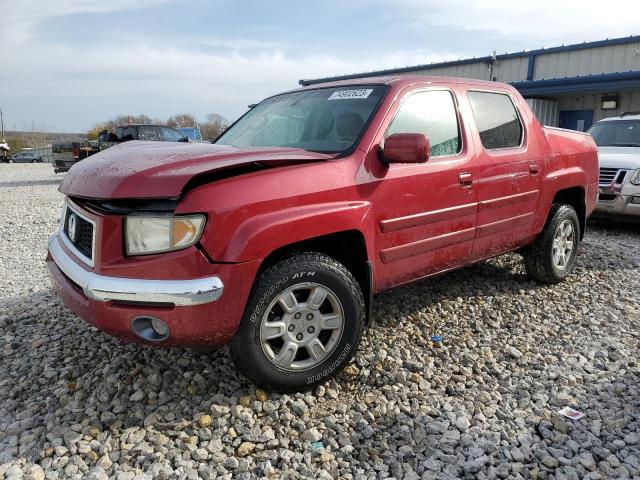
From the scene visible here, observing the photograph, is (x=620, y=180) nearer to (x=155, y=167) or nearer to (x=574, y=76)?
(x=155, y=167)

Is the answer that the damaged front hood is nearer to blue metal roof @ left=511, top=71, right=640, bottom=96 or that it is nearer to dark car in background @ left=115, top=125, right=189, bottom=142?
dark car in background @ left=115, top=125, right=189, bottom=142

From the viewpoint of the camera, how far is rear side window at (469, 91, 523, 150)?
3922 mm

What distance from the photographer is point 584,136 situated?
16.8ft

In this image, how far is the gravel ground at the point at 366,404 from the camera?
239 centimetres

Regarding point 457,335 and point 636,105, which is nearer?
point 457,335

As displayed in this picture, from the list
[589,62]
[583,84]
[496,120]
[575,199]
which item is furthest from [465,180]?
[589,62]

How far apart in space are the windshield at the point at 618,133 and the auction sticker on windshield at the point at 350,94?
22.3 feet

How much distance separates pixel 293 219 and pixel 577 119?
16.6 metres

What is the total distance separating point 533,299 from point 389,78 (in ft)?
7.73

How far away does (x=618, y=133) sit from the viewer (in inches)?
344

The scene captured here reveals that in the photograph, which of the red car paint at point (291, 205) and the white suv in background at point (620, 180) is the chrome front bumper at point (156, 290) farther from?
the white suv in background at point (620, 180)

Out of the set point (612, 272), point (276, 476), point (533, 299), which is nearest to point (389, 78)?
point (533, 299)

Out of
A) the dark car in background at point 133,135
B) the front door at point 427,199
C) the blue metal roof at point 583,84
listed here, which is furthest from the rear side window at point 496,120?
the blue metal roof at point 583,84

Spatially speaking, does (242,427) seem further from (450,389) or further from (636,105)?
(636,105)
